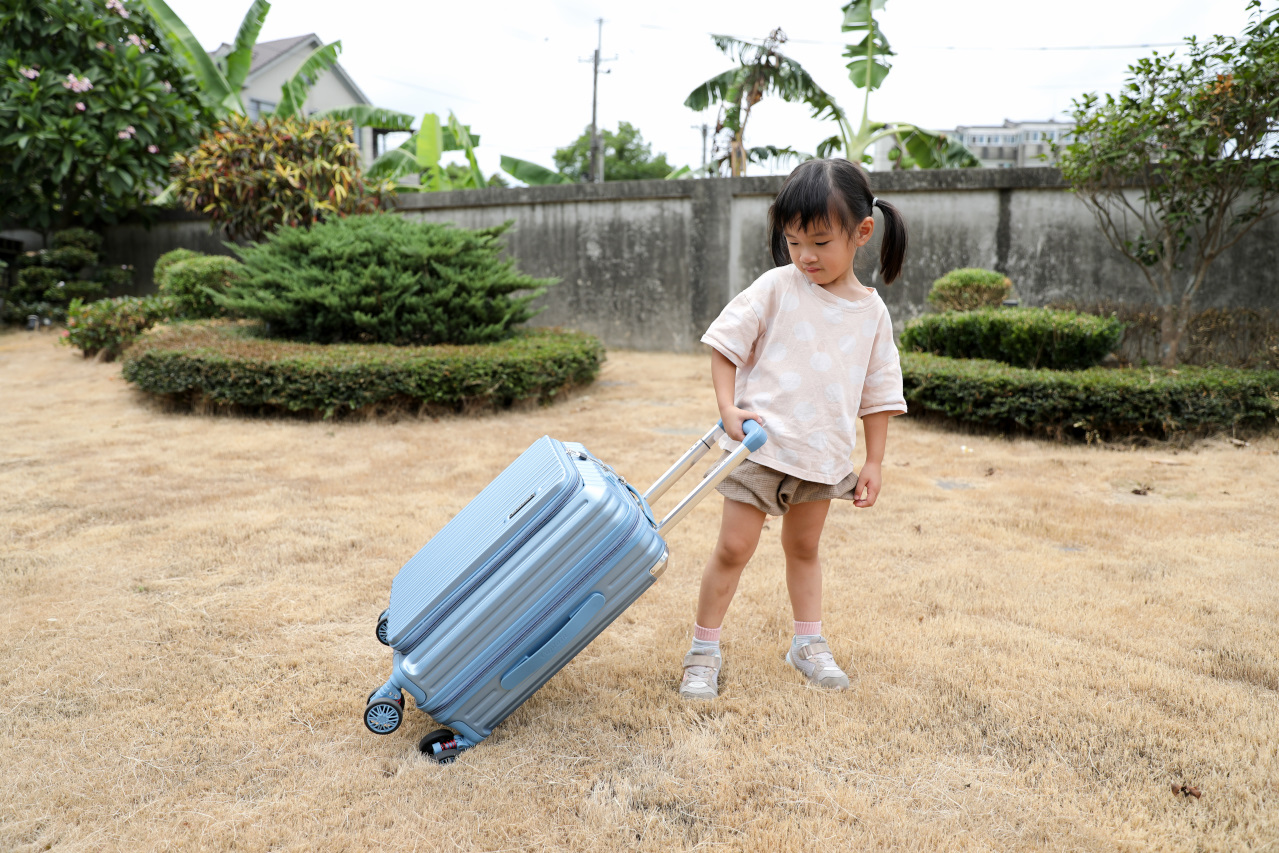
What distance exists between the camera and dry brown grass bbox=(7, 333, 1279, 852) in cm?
165

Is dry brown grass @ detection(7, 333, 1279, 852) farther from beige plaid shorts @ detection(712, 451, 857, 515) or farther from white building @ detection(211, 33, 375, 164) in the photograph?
white building @ detection(211, 33, 375, 164)

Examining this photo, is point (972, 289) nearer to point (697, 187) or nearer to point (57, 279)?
point (697, 187)

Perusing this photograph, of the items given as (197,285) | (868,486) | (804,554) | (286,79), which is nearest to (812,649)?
(804,554)

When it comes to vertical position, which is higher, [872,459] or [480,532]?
[872,459]

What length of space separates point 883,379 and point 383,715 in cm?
151

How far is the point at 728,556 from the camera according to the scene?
2.14 m

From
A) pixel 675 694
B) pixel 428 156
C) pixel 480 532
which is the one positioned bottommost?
pixel 675 694

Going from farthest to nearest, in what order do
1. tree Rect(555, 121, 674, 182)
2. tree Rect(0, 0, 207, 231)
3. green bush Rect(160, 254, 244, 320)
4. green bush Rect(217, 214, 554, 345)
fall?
tree Rect(555, 121, 674, 182)
tree Rect(0, 0, 207, 231)
green bush Rect(160, 254, 244, 320)
green bush Rect(217, 214, 554, 345)

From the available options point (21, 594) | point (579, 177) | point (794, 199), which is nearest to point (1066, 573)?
point (794, 199)

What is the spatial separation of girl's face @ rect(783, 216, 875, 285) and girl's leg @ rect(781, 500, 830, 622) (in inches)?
24.1

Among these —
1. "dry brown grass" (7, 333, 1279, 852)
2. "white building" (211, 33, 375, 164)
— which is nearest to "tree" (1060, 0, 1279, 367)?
"dry brown grass" (7, 333, 1279, 852)

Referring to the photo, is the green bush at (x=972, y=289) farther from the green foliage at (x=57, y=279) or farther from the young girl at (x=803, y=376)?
the green foliage at (x=57, y=279)

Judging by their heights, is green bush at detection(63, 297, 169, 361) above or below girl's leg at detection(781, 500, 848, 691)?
above

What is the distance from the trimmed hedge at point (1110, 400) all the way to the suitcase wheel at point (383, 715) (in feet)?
14.5
